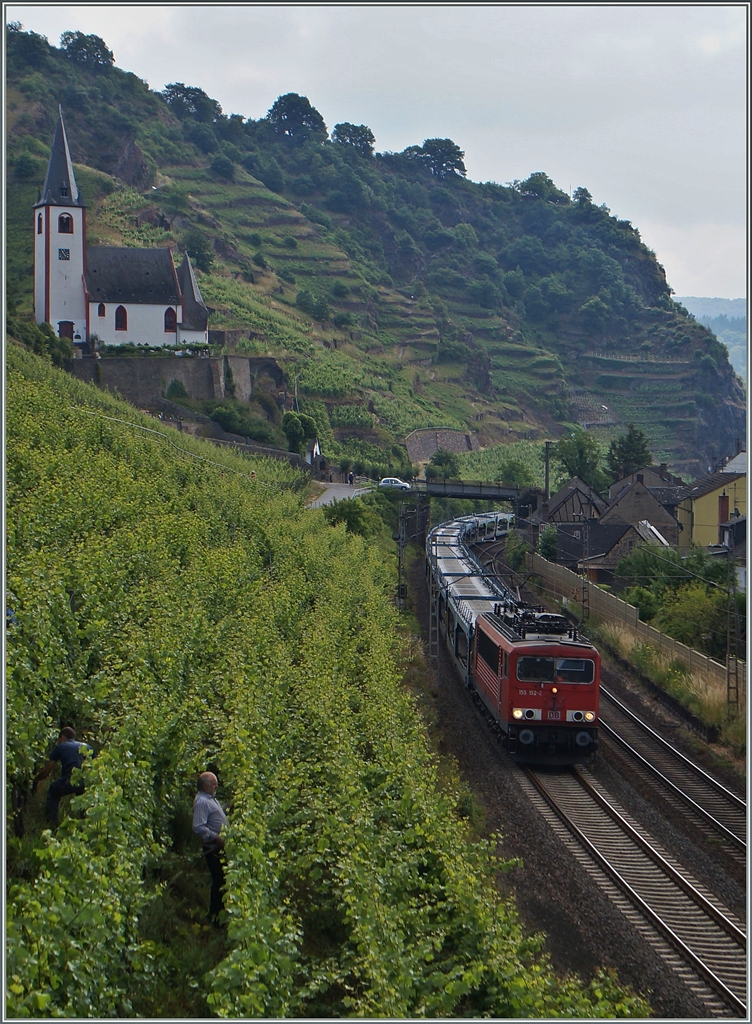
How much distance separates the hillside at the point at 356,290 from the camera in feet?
345

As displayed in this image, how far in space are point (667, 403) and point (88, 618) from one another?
476 ft

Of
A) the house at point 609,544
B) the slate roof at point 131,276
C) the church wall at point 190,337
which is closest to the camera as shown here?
the house at point 609,544

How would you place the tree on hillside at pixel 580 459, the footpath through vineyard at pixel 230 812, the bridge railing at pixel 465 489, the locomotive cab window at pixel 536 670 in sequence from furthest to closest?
1. the tree on hillside at pixel 580 459
2. the bridge railing at pixel 465 489
3. the locomotive cab window at pixel 536 670
4. the footpath through vineyard at pixel 230 812

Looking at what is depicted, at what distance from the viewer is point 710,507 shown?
61.1 meters

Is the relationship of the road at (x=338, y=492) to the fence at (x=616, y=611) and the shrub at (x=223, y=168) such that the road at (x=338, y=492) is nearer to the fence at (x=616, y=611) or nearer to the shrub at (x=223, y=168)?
the fence at (x=616, y=611)

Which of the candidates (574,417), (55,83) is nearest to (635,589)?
(574,417)

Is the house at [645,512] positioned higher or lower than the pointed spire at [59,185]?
lower

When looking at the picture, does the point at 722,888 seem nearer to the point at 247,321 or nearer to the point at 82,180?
the point at 247,321

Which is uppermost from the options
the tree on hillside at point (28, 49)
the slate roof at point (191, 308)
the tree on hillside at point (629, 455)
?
the tree on hillside at point (28, 49)

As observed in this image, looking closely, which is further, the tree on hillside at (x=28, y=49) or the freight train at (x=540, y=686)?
the tree on hillside at (x=28, y=49)

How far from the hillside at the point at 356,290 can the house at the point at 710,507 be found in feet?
110

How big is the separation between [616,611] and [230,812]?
101 ft

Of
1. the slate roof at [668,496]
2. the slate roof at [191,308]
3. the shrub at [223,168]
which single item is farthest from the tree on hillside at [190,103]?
the slate roof at [668,496]

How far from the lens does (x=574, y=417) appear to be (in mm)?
149000
